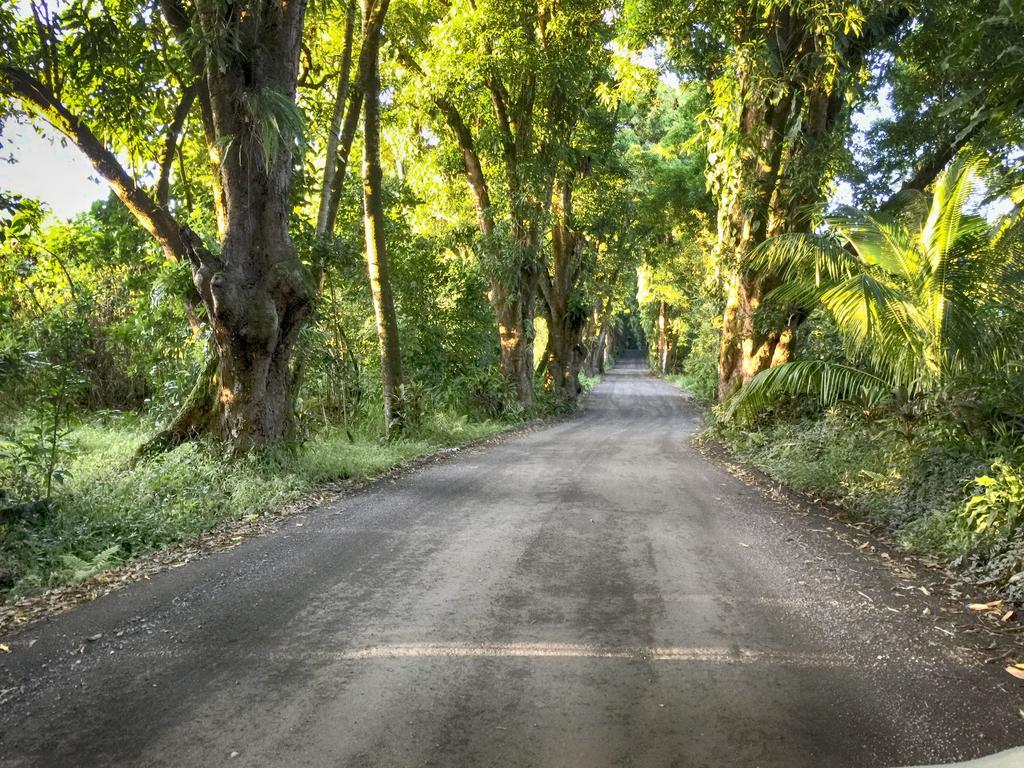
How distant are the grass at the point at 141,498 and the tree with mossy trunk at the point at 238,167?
60 cm

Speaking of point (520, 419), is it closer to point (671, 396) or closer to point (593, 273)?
point (593, 273)

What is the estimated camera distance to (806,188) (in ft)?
40.2

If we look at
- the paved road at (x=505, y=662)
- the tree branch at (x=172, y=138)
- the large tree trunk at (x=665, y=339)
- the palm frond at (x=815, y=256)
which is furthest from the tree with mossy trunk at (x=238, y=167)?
the large tree trunk at (x=665, y=339)

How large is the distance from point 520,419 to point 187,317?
440 inches

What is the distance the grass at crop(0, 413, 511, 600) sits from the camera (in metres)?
5.38

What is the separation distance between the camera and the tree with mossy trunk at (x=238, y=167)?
8164 millimetres

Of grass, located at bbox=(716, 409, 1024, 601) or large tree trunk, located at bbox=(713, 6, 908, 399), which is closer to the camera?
grass, located at bbox=(716, 409, 1024, 601)

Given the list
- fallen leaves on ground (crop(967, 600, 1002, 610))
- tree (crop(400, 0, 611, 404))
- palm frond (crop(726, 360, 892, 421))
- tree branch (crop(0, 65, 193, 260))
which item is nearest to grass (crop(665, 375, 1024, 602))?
fallen leaves on ground (crop(967, 600, 1002, 610))

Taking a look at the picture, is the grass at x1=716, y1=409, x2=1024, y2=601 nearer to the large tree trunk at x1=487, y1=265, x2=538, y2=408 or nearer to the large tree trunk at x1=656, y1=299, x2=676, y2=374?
the large tree trunk at x1=487, y1=265, x2=538, y2=408

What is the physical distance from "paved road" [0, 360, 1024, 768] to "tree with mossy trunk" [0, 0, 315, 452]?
310cm

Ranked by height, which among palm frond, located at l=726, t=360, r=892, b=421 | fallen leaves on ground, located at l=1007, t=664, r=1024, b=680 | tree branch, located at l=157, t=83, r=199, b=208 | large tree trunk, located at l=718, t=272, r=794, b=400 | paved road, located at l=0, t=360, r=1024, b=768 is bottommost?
fallen leaves on ground, located at l=1007, t=664, r=1024, b=680

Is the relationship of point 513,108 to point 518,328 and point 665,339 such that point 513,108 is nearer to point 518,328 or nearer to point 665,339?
point 518,328

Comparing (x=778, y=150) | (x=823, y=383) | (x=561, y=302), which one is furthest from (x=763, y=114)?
(x=561, y=302)

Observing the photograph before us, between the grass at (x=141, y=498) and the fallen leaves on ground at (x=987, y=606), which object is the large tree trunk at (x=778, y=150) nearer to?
the grass at (x=141, y=498)
